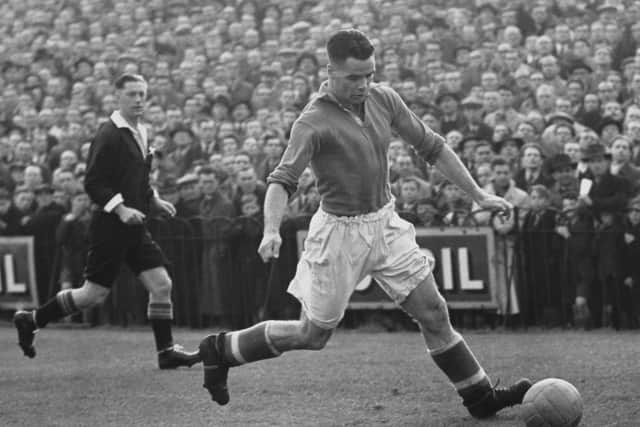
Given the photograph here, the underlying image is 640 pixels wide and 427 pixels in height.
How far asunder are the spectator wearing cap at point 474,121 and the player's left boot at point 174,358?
5.74 metres

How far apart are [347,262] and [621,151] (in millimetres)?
6386

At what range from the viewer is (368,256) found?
7039 mm

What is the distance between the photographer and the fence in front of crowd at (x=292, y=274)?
12.3 metres

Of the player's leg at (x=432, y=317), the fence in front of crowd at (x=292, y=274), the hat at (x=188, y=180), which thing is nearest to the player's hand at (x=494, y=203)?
the player's leg at (x=432, y=317)

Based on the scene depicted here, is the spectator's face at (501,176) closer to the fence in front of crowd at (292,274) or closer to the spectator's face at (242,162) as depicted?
the fence in front of crowd at (292,274)

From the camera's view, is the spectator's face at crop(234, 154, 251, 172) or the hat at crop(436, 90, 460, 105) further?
the hat at crop(436, 90, 460, 105)

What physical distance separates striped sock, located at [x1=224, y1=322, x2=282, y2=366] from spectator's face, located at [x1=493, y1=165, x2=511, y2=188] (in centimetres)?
612

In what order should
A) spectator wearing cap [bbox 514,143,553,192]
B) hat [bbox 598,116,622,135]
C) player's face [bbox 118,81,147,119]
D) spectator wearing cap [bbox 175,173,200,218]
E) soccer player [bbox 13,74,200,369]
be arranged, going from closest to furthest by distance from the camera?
1. soccer player [bbox 13,74,200,369]
2. player's face [bbox 118,81,147,119]
3. spectator wearing cap [bbox 514,143,553,192]
4. hat [bbox 598,116,622,135]
5. spectator wearing cap [bbox 175,173,200,218]

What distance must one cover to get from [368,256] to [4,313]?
9.75 meters

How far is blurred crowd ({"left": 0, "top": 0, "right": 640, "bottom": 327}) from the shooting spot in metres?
12.5

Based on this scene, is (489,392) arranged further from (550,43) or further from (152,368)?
(550,43)

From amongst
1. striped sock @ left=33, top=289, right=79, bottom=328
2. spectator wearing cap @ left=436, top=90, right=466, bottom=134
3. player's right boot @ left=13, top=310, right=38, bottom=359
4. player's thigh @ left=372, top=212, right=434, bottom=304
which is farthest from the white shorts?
spectator wearing cap @ left=436, top=90, right=466, bottom=134

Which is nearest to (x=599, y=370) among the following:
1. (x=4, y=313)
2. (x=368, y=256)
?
(x=368, y=256)

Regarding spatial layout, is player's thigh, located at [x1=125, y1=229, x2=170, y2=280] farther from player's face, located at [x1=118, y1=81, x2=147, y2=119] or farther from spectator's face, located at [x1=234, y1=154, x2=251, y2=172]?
spectator's face, located at [x1=234, y1=154, x2=251, y2=172]
